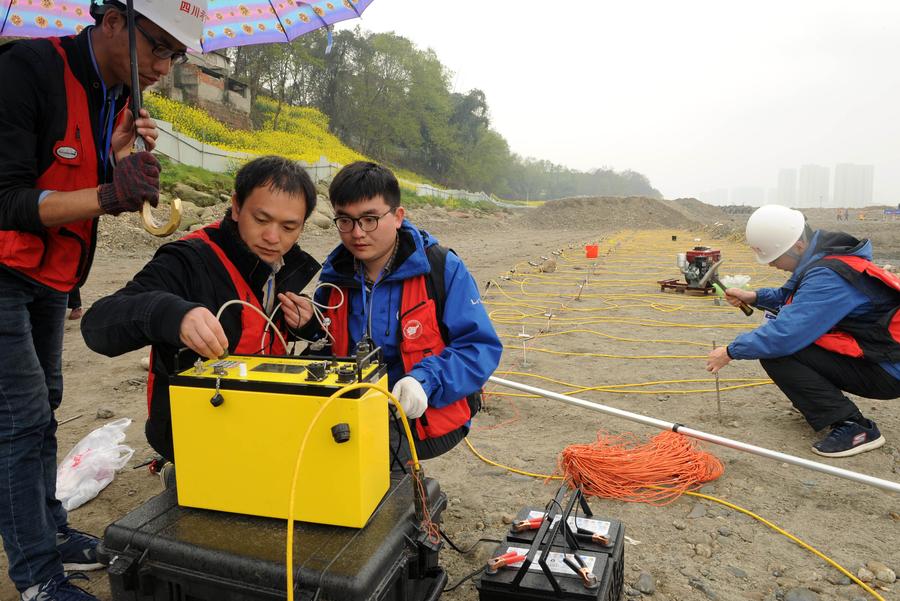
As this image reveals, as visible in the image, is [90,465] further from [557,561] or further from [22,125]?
[557,561]

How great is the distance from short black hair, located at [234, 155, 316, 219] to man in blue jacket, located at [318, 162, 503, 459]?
0.18 metres

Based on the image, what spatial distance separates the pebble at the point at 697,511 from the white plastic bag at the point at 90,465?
2825 mm

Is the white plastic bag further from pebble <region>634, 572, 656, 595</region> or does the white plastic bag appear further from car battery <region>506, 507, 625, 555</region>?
pebble <region>634, 572, 656, 595</region>

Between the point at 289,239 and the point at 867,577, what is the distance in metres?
2.58

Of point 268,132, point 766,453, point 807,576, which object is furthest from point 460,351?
point 268,132

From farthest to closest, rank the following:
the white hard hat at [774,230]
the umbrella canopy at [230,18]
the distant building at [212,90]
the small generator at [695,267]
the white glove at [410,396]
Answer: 1. the distant building at [212,90]
2. the small generator at [695,267]
3. the white hard hat at [774,230]
4. the umbrella canopy at [230,18]
5. the white glove at [410,396]

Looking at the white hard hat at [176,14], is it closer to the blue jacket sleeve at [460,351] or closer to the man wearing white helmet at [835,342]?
the blue jacket sleeve at [460,351]

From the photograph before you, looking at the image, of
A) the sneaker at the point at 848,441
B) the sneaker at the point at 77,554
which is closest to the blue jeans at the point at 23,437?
the sneaker at the point at 77,554

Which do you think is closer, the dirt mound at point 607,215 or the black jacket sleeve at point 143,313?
the black jacket sleeve at point 143,313

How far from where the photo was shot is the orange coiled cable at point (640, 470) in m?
2.94

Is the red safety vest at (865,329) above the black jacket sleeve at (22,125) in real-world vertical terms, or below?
below

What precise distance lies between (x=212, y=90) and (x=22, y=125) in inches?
1204

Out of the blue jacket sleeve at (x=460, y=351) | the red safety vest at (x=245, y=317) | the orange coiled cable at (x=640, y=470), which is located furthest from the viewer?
the orange coiled cable at (x=640, y=470)

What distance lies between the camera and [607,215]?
39.7 metres
